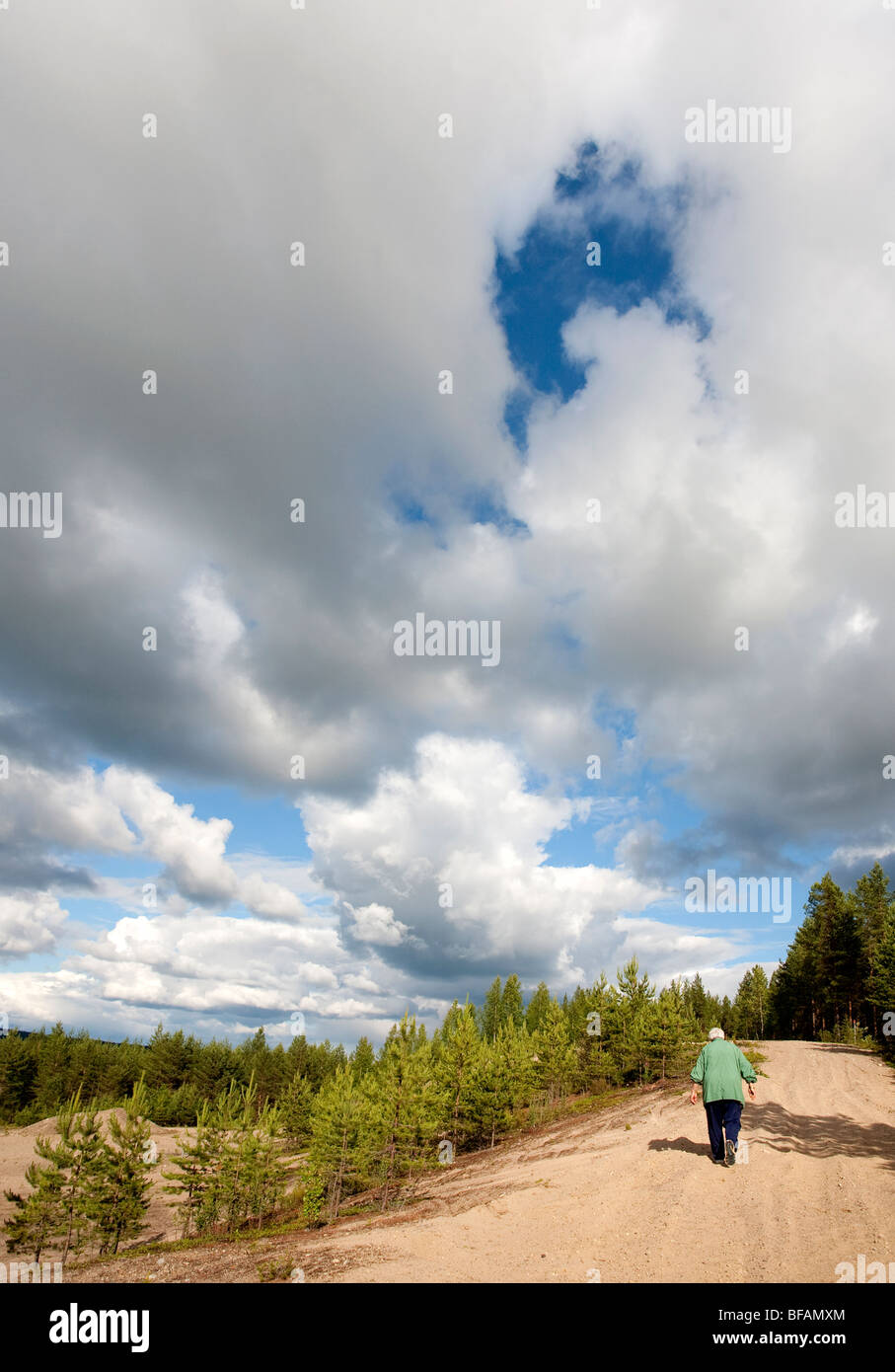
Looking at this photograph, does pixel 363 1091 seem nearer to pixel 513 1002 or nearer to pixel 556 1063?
pixel 556 1063

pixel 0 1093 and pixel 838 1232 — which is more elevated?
pixel 838 1232

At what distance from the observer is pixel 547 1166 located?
17109 mm

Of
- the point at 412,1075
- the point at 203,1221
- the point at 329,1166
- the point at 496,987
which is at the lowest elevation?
the point at 496,987

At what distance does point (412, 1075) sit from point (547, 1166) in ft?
41.4

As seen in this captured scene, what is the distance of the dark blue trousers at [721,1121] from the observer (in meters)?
12.2

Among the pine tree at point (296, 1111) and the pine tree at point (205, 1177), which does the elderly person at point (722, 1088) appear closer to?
the pine tree at point (205, 1177)

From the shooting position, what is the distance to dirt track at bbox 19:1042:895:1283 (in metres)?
8.02

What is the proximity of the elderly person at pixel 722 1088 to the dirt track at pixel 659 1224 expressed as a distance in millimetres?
441

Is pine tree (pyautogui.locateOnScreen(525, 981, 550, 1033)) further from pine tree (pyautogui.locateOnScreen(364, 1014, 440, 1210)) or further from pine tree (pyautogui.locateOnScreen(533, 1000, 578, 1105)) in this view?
pine tree (pyautogui.locateOnScreen(364, 1014, 440, 1210))

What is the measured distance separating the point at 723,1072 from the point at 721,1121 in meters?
1.55

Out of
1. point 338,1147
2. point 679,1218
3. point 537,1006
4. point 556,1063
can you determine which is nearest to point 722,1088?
point 679,1218

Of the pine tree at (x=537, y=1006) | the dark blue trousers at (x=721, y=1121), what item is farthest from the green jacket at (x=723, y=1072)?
the pine tree at (x=537, y=1006)
